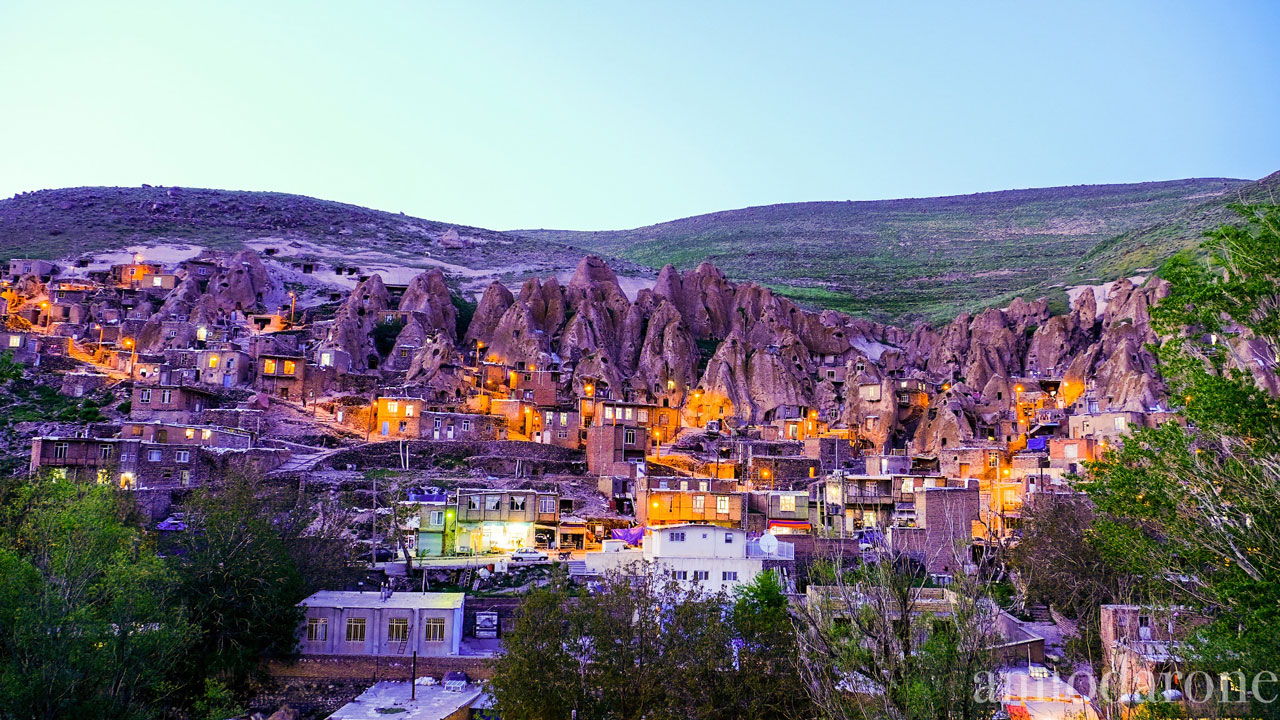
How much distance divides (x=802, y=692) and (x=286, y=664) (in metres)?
19.1

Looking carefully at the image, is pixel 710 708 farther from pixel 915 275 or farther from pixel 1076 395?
pixel 915 275

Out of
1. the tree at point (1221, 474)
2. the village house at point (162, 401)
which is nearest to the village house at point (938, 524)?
the tree at point (1221, 474)

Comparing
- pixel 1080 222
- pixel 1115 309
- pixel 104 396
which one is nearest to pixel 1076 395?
pixel 1115 309

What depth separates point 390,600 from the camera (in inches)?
1528

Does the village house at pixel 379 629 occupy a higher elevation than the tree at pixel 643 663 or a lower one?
lower

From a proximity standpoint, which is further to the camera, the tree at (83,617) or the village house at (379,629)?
the village house at (379,629)

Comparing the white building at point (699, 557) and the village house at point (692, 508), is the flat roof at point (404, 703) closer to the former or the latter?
the white building at point (699, 557)

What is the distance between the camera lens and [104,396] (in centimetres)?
6631

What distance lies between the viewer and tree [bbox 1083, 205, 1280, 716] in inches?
710

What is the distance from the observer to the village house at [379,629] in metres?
37.4

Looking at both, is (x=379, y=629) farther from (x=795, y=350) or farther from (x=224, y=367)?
(x=795, y=350)

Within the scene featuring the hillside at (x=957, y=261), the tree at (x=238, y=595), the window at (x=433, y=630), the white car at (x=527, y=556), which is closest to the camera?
the tree at (x=238, y=595)

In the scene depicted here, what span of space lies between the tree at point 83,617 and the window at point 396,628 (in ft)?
22.5

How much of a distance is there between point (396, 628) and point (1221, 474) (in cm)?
2819
